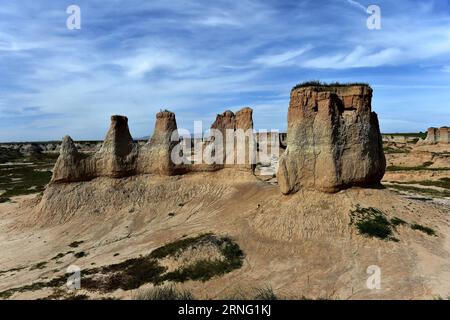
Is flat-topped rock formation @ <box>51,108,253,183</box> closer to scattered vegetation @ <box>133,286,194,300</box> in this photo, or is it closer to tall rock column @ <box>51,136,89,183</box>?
tall rock column @ <box>51,136,89,183</box>

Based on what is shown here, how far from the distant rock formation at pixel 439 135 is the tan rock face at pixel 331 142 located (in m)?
64.0

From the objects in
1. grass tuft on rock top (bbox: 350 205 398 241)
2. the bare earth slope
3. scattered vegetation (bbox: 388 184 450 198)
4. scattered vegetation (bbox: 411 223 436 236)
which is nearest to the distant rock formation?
scattered vegetation (bbox: 388 184 450 198)

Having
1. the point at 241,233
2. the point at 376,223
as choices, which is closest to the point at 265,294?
the point at 241,233

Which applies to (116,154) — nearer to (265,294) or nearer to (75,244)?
(75,244)

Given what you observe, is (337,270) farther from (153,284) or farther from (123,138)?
(123,138)

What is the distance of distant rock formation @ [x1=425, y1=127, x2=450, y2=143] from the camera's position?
73625 mm

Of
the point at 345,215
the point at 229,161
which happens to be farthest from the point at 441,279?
the point at 229,161

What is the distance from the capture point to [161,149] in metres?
26.2

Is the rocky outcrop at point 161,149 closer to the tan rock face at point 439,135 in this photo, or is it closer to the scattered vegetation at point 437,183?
the scattered vegetation at point 437,183

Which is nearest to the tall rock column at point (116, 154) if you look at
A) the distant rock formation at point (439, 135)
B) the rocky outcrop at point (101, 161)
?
the rocky outcrop at point (101, 161)

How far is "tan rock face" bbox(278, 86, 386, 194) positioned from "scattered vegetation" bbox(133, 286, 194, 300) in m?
8.87

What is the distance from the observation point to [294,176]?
19.9 metres

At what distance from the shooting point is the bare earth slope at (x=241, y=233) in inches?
562
